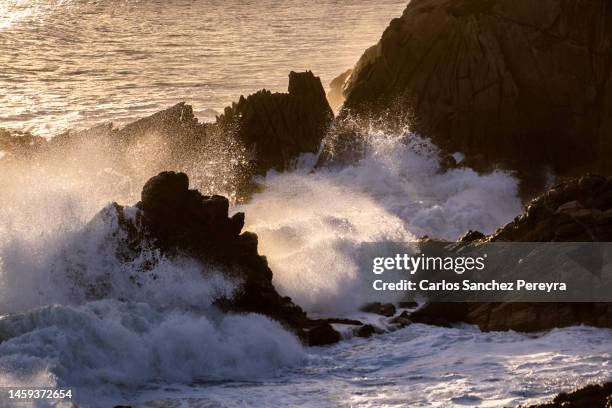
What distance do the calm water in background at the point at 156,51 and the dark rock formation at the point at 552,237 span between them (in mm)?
28903

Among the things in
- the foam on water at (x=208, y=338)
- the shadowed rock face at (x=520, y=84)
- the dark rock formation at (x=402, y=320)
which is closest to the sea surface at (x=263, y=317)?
the foam on water at (x=208, y=338)

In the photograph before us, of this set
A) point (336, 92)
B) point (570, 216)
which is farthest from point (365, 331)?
point (336, 92)

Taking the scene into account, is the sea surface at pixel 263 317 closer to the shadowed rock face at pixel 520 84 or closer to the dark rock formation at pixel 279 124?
the dark rock formation at pixel 279 124

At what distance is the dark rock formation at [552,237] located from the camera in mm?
34125

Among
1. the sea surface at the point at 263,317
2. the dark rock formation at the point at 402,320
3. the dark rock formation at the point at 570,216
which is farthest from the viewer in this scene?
the dark rock formation at the point at 402,320

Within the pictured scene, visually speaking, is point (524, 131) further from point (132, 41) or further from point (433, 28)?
point (132, 41)

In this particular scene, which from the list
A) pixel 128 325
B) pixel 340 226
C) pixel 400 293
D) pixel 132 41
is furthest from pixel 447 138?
pixel 132 41

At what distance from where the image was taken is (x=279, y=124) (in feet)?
171

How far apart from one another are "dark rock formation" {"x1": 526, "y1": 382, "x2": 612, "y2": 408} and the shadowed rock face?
21790 millimetres

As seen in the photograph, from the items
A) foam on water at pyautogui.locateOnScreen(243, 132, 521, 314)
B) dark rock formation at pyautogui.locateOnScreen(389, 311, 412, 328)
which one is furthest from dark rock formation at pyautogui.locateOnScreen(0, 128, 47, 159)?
dark rock formation at pyautogui.locateOnScreen(389, 311, 412, 328)

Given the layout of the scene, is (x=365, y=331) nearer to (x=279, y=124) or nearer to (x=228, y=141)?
(x=279, y=124)

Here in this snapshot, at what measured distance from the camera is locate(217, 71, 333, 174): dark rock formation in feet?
170

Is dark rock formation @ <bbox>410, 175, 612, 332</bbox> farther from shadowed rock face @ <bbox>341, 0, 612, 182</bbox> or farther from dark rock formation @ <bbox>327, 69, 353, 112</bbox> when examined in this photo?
dark rock formation @ <bbox>327, 69, 353, 112</bbox>

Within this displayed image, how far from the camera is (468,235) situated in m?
39.1
